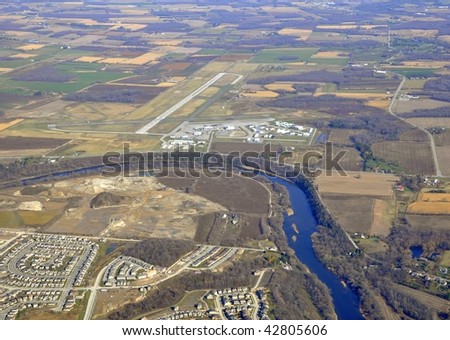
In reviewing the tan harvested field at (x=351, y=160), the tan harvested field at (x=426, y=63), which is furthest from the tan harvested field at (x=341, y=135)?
the tan harvested field at (x=426, y=63)

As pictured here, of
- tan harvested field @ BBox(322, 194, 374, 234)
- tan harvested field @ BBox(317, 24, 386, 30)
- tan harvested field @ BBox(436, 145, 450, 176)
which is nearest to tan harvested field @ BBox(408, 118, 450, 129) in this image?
tan harvested field @ BBox(436, 145, 450, 176)

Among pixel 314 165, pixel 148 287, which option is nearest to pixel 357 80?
pixel 314 165

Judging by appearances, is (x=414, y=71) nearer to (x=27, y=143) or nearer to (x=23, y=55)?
(x=27, y=143)

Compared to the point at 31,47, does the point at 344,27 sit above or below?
above

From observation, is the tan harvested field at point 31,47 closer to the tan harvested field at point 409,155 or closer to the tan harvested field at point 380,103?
the tan harvested field at point 380,103

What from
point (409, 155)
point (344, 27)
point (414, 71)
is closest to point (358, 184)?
point (409, 155)

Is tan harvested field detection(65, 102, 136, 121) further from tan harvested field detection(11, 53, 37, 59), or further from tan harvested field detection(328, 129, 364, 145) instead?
tan harvested field detection(11, 53, 37, 59)
